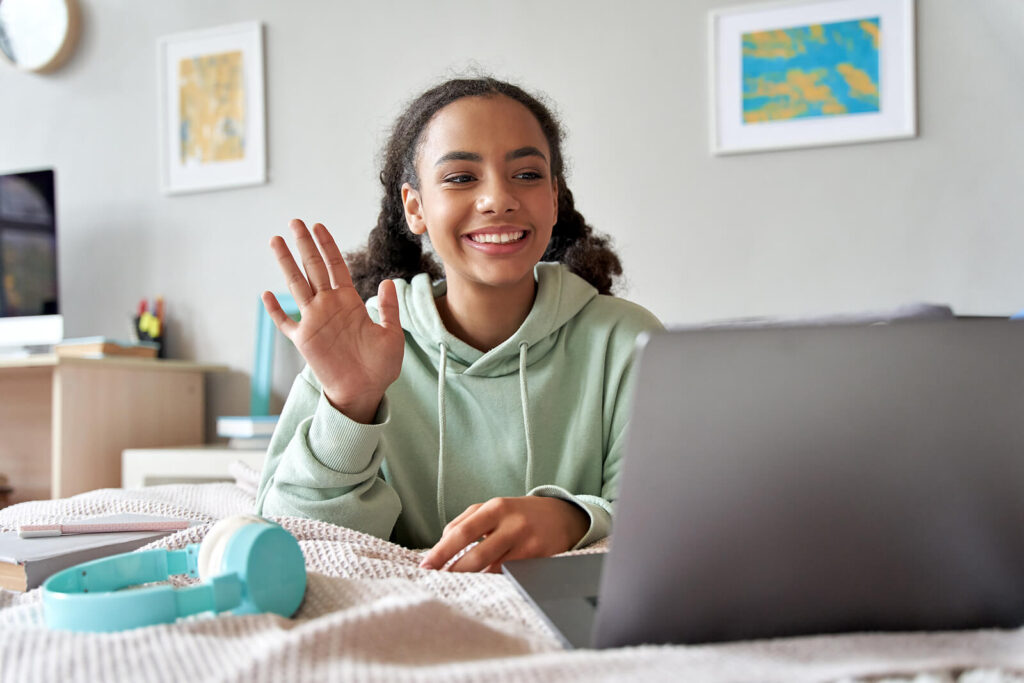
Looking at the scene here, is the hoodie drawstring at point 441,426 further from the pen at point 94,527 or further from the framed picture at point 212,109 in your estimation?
the framed picture at point 212,109

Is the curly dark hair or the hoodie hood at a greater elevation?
the curly dark hair

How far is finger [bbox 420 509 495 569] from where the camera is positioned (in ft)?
2.35

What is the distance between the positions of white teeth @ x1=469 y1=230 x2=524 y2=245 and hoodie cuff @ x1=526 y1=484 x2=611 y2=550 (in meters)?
0.39

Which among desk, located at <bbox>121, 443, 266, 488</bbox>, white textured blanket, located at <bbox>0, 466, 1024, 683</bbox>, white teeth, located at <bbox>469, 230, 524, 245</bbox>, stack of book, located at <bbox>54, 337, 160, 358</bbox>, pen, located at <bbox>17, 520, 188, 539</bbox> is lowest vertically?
desk, located at <bbox>121, 443, 266, 488</bbox>

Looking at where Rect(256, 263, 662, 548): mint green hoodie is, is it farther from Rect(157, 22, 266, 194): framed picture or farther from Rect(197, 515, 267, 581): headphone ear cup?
Rect(157, 22, 266, 194): framed picture

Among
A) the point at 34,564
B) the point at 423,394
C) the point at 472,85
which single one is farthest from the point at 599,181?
the point at 34,564

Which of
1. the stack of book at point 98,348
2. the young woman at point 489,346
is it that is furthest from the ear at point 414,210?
the stack of book at point 98,348

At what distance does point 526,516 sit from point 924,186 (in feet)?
5.44

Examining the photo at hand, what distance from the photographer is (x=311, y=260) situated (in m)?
0.97

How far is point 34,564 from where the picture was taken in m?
0.64

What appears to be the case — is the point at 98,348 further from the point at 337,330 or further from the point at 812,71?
the point at 812,71

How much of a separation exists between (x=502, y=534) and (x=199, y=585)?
1.03 feet

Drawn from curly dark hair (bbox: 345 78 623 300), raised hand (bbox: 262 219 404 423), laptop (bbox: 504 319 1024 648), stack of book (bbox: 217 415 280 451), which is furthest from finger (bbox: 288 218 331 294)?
stack of book (bbox: 217 415 280 451)

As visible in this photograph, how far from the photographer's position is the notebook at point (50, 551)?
64cm
